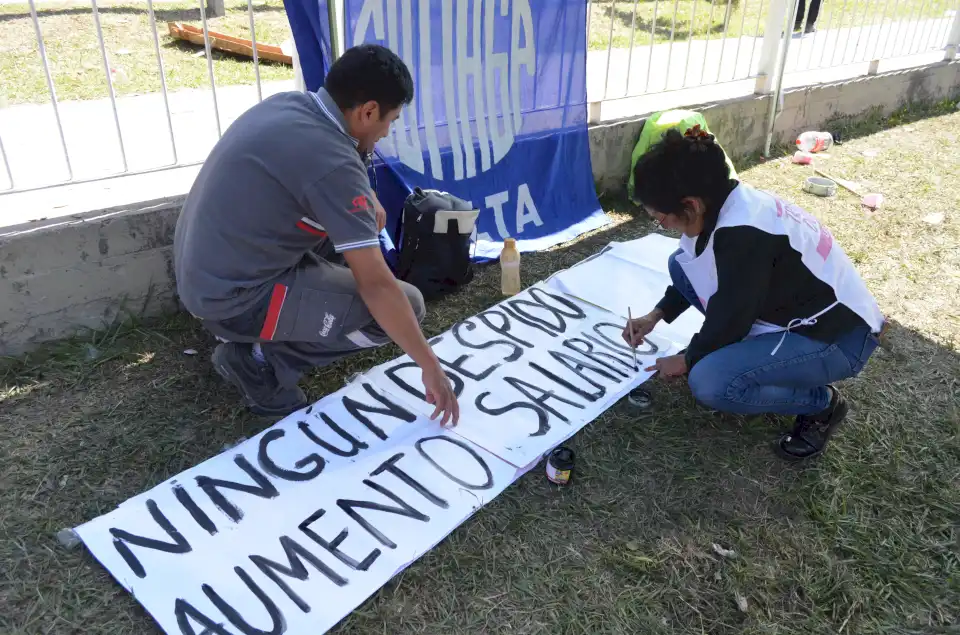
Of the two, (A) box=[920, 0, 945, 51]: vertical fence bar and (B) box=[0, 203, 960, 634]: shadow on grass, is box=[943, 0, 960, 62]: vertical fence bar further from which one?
(B) box=[0, 203, 960, 634]: shadow on grass

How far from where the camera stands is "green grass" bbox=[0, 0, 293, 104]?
557 cm

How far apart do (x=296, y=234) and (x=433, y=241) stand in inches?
44.3

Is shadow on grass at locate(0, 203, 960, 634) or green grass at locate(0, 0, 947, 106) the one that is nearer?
shadow on grass at locate(0, 203, 960, 634)

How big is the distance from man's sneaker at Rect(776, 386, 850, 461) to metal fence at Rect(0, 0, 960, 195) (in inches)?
105

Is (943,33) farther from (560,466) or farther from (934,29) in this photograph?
(560,466)

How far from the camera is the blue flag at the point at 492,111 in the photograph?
11.4ft

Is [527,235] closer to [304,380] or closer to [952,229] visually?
[304,380]

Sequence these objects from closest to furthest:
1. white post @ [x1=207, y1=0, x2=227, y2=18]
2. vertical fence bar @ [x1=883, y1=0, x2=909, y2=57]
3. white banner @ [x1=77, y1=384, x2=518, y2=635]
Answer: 1. white banner @ [x1=77, y1=384, x2=518, y2=635]
2. vertical fence bar @ [x1=883, y1=0, x2=909, y2=57]
3. white post @ [x1=207, y1=0, x2=227, y2=18]

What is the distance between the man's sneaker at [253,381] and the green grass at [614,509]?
2.6 inches

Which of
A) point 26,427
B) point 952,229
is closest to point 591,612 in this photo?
point 26,427

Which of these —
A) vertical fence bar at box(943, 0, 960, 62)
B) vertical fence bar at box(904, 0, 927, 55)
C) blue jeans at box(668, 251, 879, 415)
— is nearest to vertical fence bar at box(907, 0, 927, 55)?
vertical fence bar at box(904, 0, 927, 55)

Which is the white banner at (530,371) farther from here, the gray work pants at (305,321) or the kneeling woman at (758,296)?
the kneeling woman at (758,296)

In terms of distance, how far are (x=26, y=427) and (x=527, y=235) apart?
2.72 metres

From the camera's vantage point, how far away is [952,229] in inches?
182
